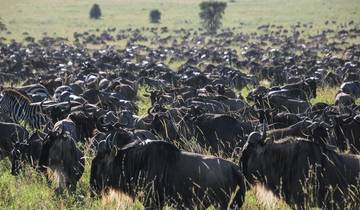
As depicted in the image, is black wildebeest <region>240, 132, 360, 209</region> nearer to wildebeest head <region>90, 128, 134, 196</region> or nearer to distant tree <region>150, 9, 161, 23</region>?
wildebeest head <region>90, 128, 134, 196</region>

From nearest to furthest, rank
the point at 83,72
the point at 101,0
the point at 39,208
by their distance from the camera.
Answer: the point at 39,208 → the point at 83,72 → the point at 101,0

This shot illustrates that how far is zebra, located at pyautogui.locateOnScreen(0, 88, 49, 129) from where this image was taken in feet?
43.6

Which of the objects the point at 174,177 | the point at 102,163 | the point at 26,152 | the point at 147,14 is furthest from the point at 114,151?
the point at 147,14

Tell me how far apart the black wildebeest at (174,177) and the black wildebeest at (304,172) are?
36 cm

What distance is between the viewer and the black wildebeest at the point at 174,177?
682cm

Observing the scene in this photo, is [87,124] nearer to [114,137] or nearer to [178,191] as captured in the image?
[114,137]

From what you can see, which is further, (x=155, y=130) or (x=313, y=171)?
(x=155, y=130)

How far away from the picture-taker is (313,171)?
268 inches

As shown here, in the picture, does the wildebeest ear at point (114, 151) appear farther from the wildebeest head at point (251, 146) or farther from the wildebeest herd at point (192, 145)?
the wildebeest head at point (251, 146)

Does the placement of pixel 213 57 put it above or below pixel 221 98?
below

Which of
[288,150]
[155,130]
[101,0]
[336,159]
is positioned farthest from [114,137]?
[101,0]

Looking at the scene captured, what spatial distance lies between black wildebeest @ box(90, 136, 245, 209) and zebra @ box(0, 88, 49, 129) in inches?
256

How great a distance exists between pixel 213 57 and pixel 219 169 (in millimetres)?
38418

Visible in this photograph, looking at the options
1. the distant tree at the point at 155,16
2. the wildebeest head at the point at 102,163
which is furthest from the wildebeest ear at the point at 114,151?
the distant tree at the point at 155,16
